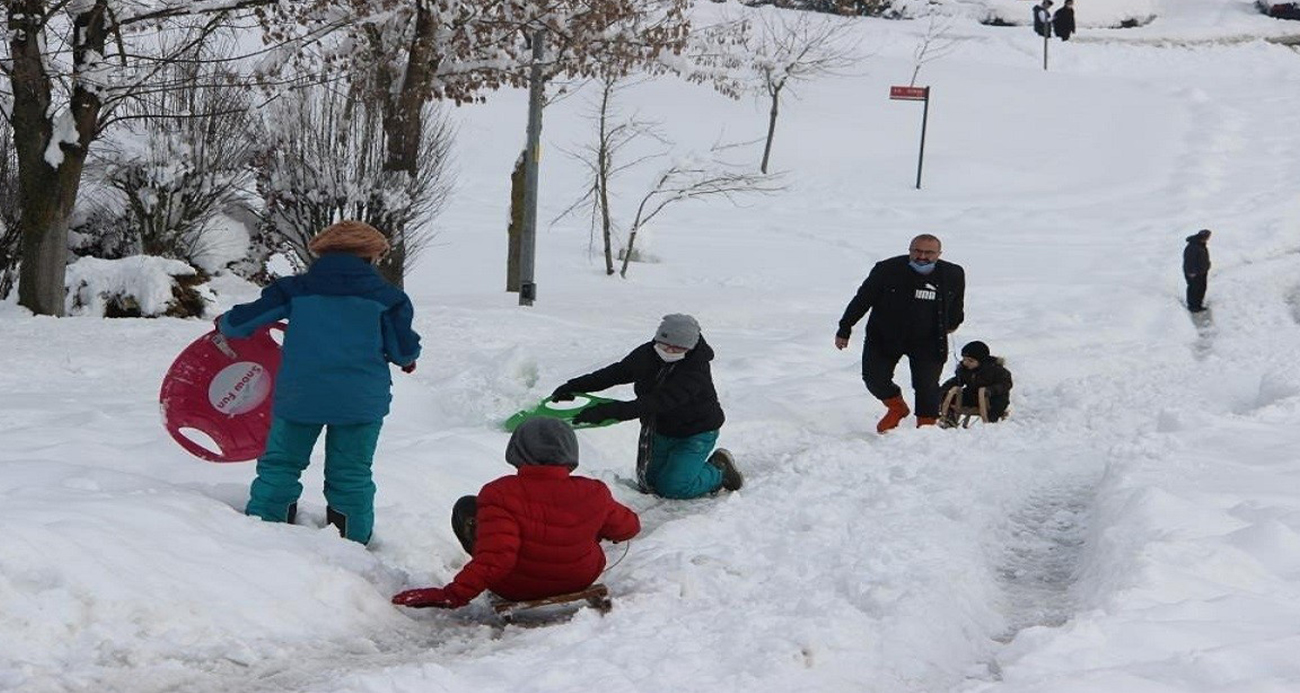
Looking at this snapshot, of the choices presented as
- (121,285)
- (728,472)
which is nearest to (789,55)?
(121,285)

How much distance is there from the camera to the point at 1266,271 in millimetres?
22500

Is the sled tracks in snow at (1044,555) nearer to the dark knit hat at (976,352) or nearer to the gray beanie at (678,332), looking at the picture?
the gray beanie at (678,332)

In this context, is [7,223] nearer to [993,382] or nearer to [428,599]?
[993,382]

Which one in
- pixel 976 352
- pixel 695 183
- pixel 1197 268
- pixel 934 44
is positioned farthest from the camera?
pixel 934 44

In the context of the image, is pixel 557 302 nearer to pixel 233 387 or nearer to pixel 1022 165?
pixel 233 387

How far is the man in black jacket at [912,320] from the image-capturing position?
10.2 m

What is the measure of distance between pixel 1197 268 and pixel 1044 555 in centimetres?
1404

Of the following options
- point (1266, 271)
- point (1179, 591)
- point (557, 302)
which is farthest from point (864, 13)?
point (1179, 591)

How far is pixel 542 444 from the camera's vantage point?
18.4 ft

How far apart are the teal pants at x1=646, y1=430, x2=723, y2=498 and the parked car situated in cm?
5074

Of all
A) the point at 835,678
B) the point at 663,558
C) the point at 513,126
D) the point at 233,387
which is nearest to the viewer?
the point at 835,678

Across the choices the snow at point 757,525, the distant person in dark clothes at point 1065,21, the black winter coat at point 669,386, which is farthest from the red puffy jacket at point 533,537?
the distant person in dark clothes at point 1065,21

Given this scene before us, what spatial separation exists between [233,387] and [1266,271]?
1957 centimetres

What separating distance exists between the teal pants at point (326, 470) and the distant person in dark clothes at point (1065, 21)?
149 feet
